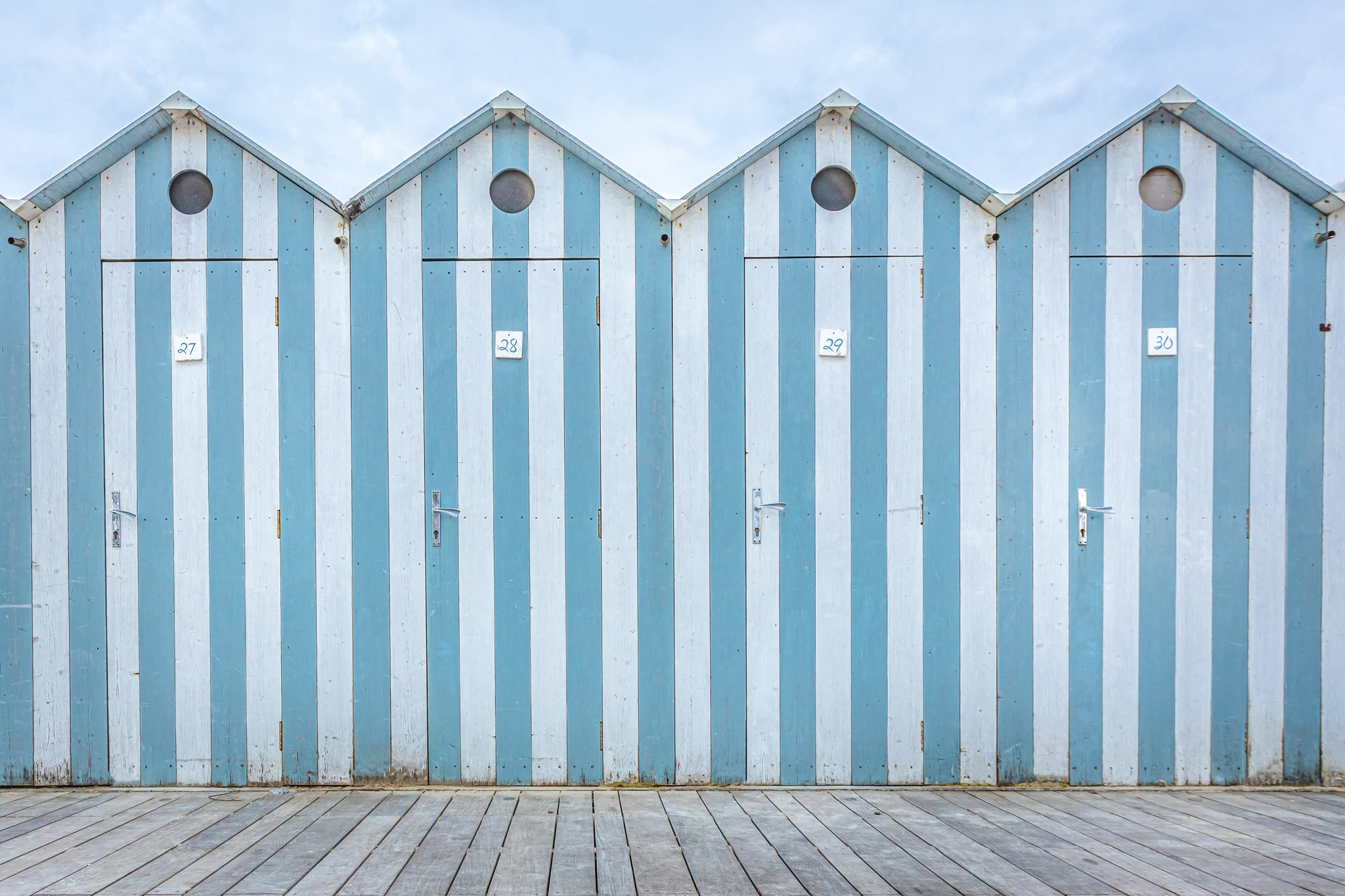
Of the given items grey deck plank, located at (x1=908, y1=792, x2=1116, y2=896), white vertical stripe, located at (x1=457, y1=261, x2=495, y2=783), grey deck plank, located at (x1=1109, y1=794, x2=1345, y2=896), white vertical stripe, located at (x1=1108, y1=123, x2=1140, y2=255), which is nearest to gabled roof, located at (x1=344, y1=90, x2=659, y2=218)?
white vertical stripe, located at (x1=457, y1=261, x2=495, y2=783)

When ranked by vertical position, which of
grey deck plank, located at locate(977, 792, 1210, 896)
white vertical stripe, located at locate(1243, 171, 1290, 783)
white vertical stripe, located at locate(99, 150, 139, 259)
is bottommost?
grey deck plank, located at locate(977, 792, 1210, 896)

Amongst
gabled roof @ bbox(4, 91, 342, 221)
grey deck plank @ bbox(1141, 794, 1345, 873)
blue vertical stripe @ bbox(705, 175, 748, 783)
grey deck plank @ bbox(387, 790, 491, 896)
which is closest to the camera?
grey deck plank @ bbox(387, 790, 491, 896)

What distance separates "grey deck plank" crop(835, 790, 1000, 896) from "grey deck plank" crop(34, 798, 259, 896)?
8.99ft

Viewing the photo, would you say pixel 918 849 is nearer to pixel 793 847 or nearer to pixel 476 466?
pixel 793 847

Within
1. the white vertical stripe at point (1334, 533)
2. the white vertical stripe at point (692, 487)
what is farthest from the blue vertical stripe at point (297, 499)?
the white vertical stripe at point (1334, 533)

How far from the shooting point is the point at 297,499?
3.05 meters

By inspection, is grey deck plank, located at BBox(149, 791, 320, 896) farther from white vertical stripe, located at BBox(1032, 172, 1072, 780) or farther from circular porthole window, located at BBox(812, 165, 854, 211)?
circular porthole window, located at BBox(812, 165, 854, 211)

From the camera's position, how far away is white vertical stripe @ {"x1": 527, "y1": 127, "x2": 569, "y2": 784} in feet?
9.98

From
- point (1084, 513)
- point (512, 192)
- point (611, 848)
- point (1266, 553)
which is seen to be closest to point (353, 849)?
point (611, 848)

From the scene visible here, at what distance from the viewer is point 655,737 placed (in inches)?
120

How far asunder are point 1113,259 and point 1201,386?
0.74 meters

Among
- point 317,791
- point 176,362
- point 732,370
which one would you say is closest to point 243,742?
point 317,791

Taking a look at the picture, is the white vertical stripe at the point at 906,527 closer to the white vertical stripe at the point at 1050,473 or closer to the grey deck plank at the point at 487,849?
the white vertical stripe at the point at 1050,473

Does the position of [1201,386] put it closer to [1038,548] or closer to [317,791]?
[1038,548]
